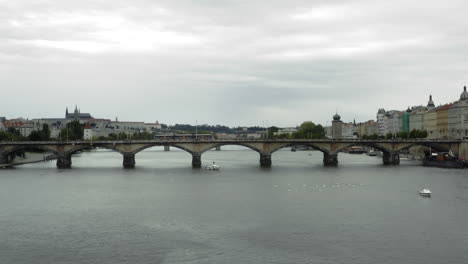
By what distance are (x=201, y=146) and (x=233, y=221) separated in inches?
2088

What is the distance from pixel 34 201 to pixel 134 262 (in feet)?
72.9

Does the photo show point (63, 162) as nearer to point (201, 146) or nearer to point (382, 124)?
point (201, 146)

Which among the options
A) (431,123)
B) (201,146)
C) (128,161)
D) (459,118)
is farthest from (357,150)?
(128,161)

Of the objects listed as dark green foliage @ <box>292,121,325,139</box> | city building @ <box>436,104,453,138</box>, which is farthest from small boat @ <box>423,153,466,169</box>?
dark green foliage @ <box>292,121,325,139</box>

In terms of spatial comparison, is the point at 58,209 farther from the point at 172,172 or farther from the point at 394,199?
the point at 172,172

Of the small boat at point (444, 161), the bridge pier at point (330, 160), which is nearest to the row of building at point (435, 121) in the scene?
→ the small boat at point (444, 161)

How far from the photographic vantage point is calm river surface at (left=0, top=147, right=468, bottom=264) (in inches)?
1216

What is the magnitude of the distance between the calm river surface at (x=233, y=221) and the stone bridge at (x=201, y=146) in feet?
79.3

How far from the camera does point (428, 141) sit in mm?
94688

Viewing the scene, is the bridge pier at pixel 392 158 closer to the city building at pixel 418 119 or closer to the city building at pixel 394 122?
the city building at pixel 418 119

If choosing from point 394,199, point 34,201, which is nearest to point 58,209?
point 34,201

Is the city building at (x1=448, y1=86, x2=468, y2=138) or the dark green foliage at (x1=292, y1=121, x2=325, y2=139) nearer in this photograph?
the city building at (x1=448, y1=86, x2=468, y2=138)

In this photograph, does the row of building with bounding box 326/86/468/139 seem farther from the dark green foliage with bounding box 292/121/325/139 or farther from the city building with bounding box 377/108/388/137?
the dark green foliage with bounding box 292/121/325/139

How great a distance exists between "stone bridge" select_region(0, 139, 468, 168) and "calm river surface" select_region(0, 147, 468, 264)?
24168 millimetres
